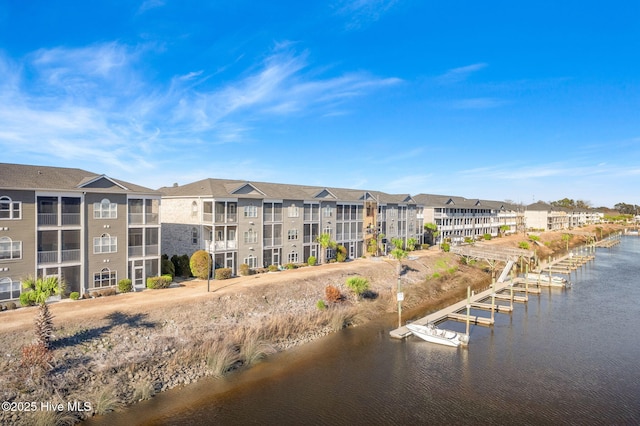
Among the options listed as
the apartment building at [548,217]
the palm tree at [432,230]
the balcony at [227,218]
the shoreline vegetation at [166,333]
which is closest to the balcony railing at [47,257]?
the shoreline vegetation at [166,333]

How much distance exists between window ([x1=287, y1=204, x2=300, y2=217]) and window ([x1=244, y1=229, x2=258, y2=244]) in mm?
5778

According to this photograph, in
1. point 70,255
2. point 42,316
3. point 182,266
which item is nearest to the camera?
point 42,316

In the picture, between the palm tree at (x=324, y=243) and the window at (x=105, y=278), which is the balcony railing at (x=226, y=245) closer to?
the window at (x=105, y=278)

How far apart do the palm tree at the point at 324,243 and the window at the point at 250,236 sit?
9412 mm

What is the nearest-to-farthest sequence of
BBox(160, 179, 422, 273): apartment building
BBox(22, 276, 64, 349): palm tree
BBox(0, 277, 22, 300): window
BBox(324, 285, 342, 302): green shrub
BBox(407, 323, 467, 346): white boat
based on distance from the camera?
BBox(22, 276, 64, 349): palm tree, BBox(0, 277, 22, 300): window, BBox(407, 323, 467, 346): white boat, BBox(324, 285, 342, 302): green shrub, BBox(160, 179, 422, 273): apartment building

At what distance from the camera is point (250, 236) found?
43.7 m

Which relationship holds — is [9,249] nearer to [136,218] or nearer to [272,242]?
[136,218]

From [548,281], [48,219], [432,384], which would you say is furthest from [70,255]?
[548,281]

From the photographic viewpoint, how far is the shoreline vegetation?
19497 mm

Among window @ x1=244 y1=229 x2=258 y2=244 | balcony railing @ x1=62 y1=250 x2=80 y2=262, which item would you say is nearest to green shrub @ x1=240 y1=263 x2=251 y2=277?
window @ x1=244 y1=229 x2=258 y2=244

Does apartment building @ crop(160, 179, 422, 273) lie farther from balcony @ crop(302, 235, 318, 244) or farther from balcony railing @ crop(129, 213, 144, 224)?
balcony railing @ crop(129, 213, 144, 224)

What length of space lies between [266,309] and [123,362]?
12.4 m

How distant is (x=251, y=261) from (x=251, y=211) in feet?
18.5

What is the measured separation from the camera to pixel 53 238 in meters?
29.6
